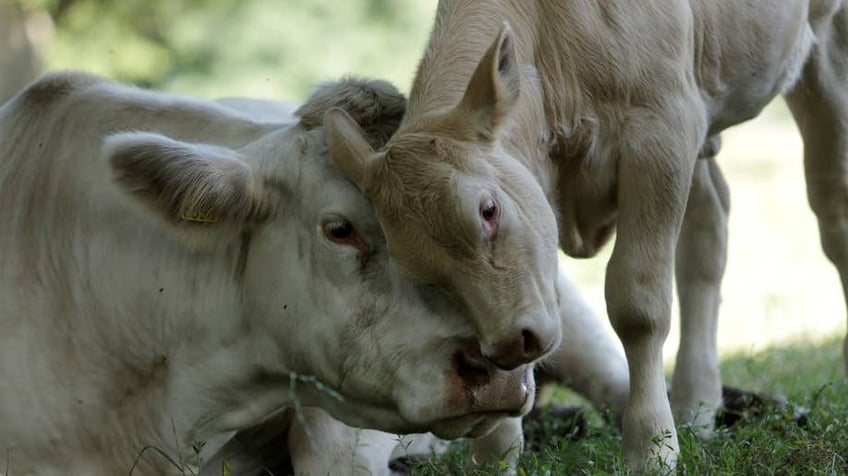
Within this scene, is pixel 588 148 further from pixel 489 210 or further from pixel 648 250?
pixel 489 210

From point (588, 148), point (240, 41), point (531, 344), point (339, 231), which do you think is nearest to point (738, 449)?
point (588, 148)

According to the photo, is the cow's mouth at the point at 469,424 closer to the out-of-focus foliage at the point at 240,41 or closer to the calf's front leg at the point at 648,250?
the calf's front leg at the point at 648,250

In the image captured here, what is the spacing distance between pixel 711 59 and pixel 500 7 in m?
1.07

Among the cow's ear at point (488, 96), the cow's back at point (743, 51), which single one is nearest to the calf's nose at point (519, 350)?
the cow's ear at point (488, 96)

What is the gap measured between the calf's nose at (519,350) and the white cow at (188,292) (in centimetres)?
31

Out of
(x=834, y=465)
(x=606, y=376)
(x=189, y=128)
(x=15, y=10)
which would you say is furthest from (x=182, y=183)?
(x=15, y=10)

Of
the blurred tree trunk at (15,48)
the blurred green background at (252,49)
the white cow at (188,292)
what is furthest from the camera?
the blurred green background at (252,49)

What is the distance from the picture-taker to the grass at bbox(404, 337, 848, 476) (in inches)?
187

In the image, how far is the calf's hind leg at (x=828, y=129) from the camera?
6742 millimetres

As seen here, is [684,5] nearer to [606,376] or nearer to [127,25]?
[606,376]

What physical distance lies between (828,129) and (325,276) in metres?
3.28

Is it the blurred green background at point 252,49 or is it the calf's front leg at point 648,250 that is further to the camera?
the blurred green background at point 252,49

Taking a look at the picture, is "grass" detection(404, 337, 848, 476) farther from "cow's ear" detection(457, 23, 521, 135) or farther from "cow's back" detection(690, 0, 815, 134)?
"cow's ear" detection(457, 23, 521, 135)

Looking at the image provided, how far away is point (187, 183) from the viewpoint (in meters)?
4.59
